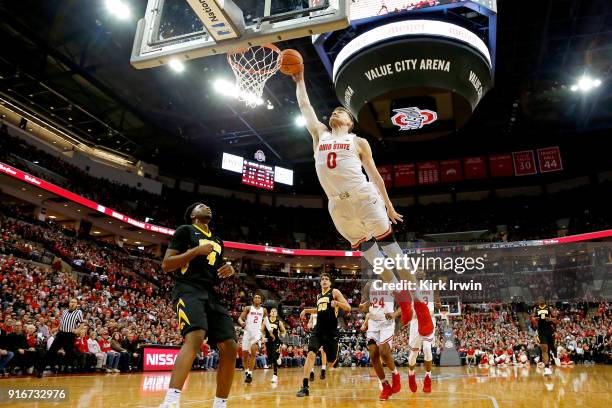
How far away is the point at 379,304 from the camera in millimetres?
7812

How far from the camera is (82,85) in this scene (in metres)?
21.9

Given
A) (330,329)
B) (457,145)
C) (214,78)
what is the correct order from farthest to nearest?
(457,145), (214,78), (330,329)

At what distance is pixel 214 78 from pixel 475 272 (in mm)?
22460

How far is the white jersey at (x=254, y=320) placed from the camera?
404 inches

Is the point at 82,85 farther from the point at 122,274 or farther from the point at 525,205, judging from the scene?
the point at 525,205

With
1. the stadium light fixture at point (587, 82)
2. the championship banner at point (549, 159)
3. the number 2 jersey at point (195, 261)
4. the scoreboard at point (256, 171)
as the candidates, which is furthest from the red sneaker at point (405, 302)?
the championship banner at point (549, 159)

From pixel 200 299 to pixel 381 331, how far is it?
4548 mm

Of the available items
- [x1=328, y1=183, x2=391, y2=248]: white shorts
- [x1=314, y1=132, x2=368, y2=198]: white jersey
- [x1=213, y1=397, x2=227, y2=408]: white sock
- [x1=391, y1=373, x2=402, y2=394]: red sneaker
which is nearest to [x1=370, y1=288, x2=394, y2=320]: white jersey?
[x1=391, y1=373, x2=402, y2=394]: red sneaker

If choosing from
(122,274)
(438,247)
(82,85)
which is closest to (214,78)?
(82,85)

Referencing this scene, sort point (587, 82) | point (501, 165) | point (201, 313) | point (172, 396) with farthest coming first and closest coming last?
point (501, 165), point (587, 82), point (201, 313), point (172, 396)

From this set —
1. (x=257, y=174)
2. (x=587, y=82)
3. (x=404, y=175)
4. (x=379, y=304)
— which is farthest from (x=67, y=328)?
(x=404, y=175)

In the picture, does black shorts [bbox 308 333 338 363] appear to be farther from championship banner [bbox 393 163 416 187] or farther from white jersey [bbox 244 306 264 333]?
championship banner [bbox 393 163 416 187]

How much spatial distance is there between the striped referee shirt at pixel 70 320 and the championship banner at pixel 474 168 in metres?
25.5

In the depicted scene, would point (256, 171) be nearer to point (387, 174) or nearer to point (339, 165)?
point (387, 174)
